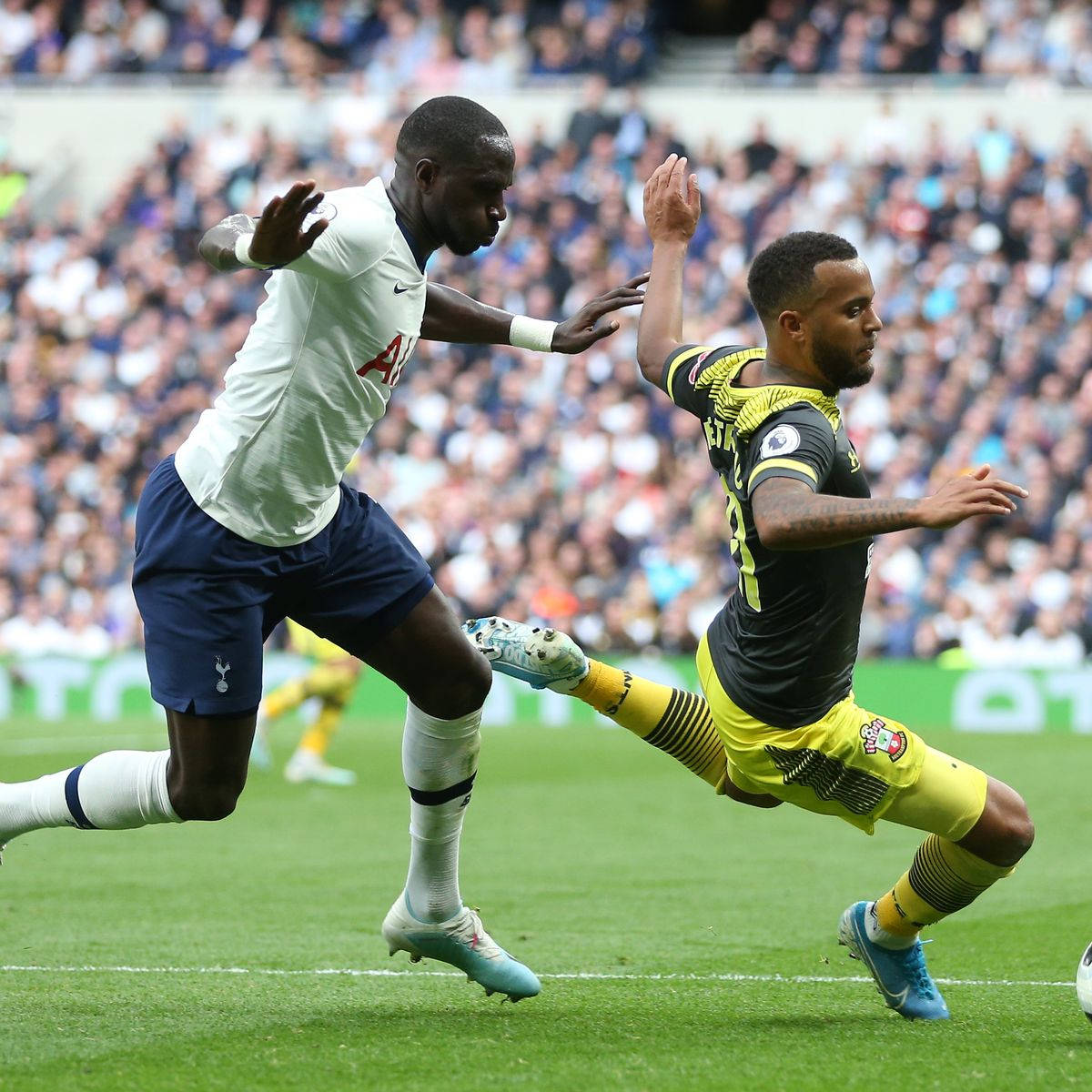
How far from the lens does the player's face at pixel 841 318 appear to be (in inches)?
200

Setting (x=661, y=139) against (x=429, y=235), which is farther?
(x=661, y=139)

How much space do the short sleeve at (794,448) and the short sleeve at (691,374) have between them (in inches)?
15.1

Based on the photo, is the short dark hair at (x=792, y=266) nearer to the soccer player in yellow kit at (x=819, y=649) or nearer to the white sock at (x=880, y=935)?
the soccer player in yellow kit at (x=819, y=649)

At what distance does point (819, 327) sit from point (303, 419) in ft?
4.72

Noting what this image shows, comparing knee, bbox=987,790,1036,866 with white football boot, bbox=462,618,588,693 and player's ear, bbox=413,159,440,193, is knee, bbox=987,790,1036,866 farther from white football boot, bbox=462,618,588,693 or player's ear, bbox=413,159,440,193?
player's ear, bbox=413,159,440,193

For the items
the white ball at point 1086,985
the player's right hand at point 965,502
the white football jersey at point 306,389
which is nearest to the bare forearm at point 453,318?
the white football jersey at point 306,389

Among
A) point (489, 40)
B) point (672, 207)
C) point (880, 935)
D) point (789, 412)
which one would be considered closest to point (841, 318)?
point (789, 412)

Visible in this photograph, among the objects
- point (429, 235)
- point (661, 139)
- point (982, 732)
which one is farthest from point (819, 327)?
point (661, 139)

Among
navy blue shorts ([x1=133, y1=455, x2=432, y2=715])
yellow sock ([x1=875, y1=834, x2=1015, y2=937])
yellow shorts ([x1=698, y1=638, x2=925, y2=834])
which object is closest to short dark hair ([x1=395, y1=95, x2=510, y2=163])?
navy blue shorts ([x1=133, y1=455, x2=432, y2=715])

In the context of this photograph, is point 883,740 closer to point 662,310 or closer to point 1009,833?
point 1009,833

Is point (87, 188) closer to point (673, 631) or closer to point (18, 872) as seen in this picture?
point (673, 631)

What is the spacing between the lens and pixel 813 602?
16.9 feet

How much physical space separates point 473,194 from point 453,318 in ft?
2.43

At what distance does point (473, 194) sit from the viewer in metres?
5.18
